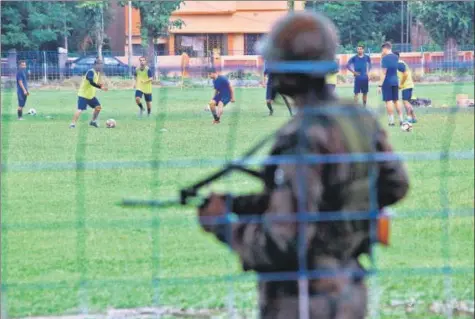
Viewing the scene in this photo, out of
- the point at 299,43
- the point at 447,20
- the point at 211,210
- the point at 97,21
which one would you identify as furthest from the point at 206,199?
the point at 97,21

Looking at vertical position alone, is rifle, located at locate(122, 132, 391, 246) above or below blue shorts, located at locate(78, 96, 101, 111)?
above

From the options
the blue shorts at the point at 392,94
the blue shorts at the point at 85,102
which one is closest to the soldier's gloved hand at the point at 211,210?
the blue shorts at the point at 392,94

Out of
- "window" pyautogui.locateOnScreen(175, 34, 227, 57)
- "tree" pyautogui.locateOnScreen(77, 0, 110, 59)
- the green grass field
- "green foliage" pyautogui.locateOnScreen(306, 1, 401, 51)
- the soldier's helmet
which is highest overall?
"tree" pyautogui.locateOnScreen(77, 0, 110, 59)

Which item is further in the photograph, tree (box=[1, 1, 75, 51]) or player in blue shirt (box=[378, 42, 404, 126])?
tree (box=[1, 1, 75, 51])

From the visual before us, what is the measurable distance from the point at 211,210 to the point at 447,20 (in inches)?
889

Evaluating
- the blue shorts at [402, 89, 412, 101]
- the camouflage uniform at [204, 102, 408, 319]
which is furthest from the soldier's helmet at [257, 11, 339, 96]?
the blue shorts at [402, 89, 412, 101]

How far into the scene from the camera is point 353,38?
24.4 metres

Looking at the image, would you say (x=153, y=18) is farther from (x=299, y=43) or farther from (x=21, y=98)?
(x=299, y=43)

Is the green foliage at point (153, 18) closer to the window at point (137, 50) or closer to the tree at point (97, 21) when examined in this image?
the window at point (137, 50)

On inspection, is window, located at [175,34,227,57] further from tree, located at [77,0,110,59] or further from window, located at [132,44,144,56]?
tree, located at [77,0,110,59]

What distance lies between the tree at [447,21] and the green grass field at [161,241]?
35.1 ft

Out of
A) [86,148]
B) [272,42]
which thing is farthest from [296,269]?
[86,148]

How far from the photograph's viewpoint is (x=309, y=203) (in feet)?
10.4

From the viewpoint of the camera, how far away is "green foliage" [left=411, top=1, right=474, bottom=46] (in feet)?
81.0
